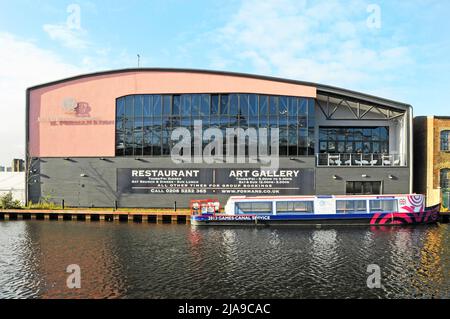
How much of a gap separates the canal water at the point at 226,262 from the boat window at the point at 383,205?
2526 millimetres

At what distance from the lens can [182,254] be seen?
60.2 feet

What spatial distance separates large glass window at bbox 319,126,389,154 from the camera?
3847cm

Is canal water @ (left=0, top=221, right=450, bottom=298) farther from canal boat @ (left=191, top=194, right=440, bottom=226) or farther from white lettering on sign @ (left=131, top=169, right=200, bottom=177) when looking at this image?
white lettering on sign @ (left=131, top=169, right=200, bottom=177)

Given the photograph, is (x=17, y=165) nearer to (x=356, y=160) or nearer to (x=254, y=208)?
(x=254, y=208)

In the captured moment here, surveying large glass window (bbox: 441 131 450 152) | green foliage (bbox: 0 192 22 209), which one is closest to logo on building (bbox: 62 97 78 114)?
green foliage (bbox: 0 192 22 209)

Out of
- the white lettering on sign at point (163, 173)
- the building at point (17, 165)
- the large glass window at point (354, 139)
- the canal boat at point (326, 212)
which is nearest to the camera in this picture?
the canal boat at point (326, 212)

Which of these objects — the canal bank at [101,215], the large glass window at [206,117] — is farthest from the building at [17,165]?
the large glass window at [206,117]

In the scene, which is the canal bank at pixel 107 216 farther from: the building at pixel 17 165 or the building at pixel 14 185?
the building at pixel 17 165

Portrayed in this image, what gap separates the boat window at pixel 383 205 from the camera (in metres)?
28.0

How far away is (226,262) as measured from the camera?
16.8 m

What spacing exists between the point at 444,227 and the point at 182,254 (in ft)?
76.9

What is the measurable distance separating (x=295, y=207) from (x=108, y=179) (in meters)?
21.1

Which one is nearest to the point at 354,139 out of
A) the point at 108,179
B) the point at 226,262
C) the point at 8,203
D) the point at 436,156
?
the point at 436,156
